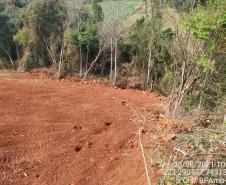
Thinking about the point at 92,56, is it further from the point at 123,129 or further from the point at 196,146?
the point at 196,146

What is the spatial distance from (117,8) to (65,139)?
9458mm

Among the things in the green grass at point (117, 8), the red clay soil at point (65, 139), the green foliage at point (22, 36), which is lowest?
the red clay soil at point (65, 139)

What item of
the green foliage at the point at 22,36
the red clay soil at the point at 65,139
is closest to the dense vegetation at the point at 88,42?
the green foliage at the point at 22,36

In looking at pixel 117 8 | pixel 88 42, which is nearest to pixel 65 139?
pixel 88 42

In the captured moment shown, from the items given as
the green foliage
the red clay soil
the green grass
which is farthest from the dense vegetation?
the red clay soil

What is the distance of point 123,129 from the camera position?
9.41m

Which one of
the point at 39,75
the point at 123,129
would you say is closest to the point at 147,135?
the point at 123,129

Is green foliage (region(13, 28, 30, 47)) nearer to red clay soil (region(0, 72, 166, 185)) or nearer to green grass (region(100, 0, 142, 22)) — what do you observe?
green grass (region(100, 0, 142, 22))

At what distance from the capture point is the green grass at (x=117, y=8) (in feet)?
56.0

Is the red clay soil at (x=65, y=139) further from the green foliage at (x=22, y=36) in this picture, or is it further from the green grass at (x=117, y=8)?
the green grass at (x=117, y=8)

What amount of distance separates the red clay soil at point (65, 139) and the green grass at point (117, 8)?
18.6 ft

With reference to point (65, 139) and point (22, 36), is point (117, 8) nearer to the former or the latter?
point (22, 36)

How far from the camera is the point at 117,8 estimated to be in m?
16.6

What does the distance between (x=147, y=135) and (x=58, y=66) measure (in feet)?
27.6
